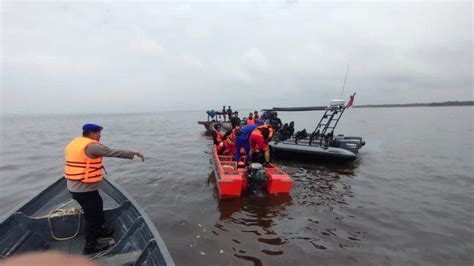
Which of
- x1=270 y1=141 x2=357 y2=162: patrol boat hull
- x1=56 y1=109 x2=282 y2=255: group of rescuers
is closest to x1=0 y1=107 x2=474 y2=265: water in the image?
x1=270 y1=141 x2=357 y2=162: patrol boat hull

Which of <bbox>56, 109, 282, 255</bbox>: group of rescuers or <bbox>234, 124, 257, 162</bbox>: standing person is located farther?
<bbox>234, 124, 257, 162</bbox>: standing person

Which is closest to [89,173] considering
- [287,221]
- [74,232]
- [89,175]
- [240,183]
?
[89,175]

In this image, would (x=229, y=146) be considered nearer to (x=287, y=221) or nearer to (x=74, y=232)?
(x=287, y=221)

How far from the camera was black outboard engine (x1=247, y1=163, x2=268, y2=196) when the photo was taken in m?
7.25

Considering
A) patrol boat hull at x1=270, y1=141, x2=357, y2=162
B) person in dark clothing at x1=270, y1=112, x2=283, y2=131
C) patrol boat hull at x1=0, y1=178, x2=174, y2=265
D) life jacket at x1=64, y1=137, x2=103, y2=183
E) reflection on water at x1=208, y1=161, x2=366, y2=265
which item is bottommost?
reflection on water at x1=208, y1=161, x2=366, y2=265

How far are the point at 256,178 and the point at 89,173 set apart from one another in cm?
439

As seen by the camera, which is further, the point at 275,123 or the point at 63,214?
the point at 275,123

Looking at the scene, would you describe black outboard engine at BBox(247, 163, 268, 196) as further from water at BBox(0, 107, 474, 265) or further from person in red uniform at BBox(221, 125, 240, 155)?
person in red uniform at BBox(221, 125, 240, 155)

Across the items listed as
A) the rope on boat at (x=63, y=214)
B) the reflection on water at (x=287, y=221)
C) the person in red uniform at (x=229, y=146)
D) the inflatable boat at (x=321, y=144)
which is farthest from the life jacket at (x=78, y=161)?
the inflatable boat at (x=321, y=144)

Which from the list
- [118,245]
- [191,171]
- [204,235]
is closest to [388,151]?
[191,171]

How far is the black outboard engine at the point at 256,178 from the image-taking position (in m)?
7.25

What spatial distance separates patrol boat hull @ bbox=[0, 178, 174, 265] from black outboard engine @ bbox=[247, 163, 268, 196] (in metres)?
3.38

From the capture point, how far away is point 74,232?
4.37 metres

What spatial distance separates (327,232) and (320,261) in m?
1.24
